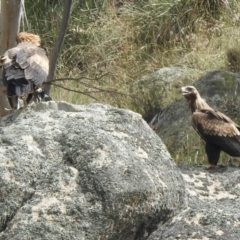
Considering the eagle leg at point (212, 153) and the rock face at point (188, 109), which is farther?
the rock face at point (188, 109)

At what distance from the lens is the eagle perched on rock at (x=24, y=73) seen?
5941 millimetres

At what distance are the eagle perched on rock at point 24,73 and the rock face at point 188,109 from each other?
2.77 metres

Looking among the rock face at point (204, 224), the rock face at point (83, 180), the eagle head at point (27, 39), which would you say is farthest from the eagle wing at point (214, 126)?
the rock face at point (204, 224)

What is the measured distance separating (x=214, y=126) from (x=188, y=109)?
6.10 ft

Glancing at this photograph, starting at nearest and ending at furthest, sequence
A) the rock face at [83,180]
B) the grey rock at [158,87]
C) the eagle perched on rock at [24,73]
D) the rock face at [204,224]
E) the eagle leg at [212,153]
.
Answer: the rock face at [204,224] < the rock face at [83,180] < the eagle perched on rock at [24,73] < the eagle leg at [212,153] < the grey rock at [158,87]

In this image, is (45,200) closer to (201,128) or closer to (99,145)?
(99,145)

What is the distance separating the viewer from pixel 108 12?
13352 millimetres

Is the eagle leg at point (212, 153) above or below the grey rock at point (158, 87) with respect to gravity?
above

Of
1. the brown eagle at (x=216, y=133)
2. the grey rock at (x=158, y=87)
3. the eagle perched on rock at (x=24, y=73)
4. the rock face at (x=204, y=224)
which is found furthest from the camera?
the grey rock at (x=158, y=87)

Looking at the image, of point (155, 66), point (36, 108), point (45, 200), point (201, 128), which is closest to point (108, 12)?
point (155, 66)

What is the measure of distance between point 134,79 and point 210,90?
220cm

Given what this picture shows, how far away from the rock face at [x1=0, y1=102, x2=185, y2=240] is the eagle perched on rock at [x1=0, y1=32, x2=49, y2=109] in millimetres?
721

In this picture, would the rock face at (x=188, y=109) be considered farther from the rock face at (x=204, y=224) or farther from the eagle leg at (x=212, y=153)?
the rock face at (x=204, y=224)

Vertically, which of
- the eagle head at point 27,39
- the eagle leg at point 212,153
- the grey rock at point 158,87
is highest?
the eagle head at point 27,39
